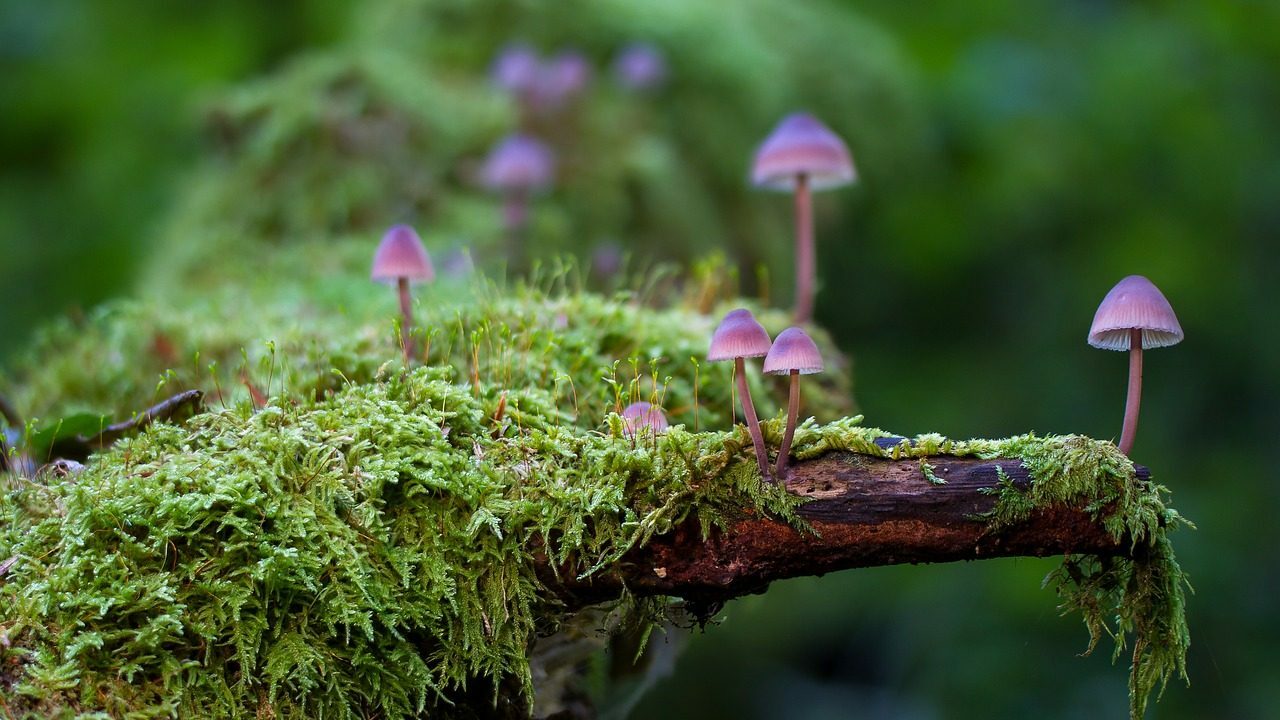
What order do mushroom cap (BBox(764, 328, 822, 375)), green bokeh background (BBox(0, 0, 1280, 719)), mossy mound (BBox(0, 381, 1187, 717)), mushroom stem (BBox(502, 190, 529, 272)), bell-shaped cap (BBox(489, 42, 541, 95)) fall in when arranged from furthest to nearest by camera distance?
green bokeh background (BBox(0, 0, 1280, 719)) < bell-shaped cap (BBox(489, 42, 541, 95)) < mushroom stem (BBox(502, 190, 529, 272)) < mushroom cap (BBox(764, 328, 822, 375)) < mossy mound (BBox(0, 381, 1187, 717))

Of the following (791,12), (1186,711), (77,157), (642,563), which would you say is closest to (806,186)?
(642,563)

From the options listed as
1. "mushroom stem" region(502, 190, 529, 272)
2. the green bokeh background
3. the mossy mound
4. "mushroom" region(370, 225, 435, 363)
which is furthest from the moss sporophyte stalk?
the green bokeh background

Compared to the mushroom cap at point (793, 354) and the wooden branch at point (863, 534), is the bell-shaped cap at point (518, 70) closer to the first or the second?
the mushroom cap at point (793, 354)

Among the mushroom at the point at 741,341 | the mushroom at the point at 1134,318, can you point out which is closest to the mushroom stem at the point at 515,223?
the mushroom at the point at 741,341

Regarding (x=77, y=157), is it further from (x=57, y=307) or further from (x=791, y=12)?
(x=791, y=12)

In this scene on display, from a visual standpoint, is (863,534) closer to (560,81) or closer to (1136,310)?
(1136,310)

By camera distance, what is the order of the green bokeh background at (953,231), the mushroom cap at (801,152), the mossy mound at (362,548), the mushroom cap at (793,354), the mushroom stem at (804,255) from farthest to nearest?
the green bokeh background at (953,231) < the mushroom stem at (804,255) < the mushroom cap at (801,152) < the mushroom cap at (793,354) < the mossy mound at (362,548)

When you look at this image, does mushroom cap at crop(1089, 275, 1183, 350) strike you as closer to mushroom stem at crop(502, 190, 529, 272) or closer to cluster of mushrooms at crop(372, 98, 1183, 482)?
cluster of mushrooms at crop(372, 98, 1183, 482)
